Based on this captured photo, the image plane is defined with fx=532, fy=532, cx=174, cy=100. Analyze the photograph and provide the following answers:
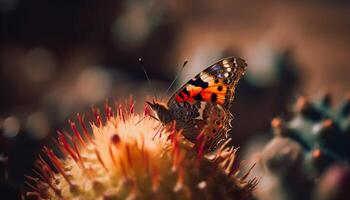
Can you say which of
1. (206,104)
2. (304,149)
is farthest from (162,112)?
(304,149)

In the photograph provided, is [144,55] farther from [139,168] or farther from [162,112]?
[139,168]

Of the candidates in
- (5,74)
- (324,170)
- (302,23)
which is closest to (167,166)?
(324,170)

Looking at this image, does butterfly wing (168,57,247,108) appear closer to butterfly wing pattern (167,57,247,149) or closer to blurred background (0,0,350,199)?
butterfly wing pattern (167,57,247,149)

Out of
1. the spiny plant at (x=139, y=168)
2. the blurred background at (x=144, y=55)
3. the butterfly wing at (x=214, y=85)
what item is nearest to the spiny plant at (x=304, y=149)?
the blurred background at (x=144, y=55)

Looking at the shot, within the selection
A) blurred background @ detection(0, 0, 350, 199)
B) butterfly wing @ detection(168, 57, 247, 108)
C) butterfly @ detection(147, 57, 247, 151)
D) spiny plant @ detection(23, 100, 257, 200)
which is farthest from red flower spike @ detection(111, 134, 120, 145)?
blurred background @ detection(0, 0, 350, 199)

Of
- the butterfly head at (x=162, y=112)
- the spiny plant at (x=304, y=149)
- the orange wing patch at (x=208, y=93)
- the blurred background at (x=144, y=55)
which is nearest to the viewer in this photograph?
the butterfly head at (x=162, y=112)

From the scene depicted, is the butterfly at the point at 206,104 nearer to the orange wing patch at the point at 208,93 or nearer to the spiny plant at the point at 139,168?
the orange wing patch at the point at 208,93

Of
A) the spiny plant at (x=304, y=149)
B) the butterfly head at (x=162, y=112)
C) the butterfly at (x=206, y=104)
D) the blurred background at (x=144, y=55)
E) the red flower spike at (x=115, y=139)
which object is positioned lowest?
the red flower spike at (x=115, y=139)

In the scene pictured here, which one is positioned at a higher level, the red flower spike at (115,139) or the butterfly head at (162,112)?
the butterfly head at (162,112)
